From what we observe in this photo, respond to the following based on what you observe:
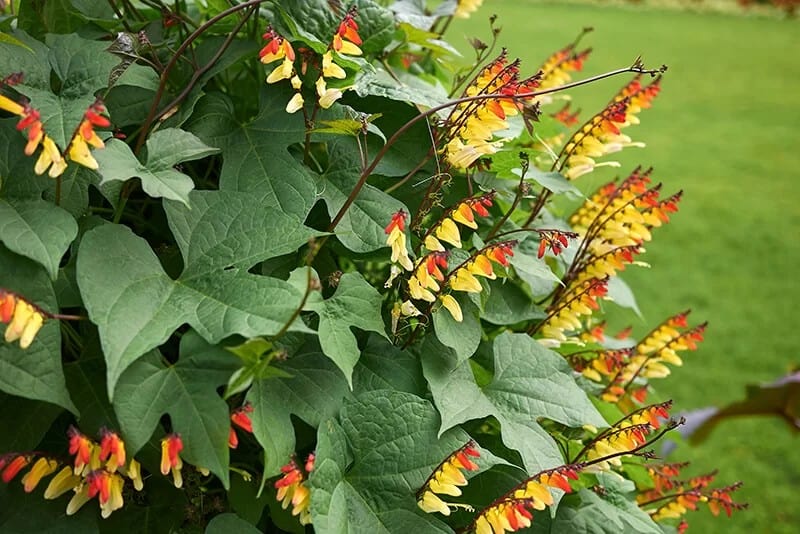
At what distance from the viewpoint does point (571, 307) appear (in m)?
1.05

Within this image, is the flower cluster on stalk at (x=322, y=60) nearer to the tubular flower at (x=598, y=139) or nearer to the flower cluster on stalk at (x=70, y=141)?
the flower cluster on stalk at (x=70, y=141)

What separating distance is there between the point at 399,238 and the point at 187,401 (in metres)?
0.25

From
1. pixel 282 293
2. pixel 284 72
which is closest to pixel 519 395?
pixel 282 293

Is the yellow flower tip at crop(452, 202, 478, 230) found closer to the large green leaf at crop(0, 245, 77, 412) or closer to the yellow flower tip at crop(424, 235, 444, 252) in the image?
the yellow flower tip at crop(424, 235, 444, 252)

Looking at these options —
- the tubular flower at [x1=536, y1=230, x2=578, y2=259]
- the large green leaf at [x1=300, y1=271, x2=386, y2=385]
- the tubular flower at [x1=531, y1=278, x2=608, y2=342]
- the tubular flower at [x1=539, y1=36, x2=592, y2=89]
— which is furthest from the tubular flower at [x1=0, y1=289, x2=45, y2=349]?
the tubular flower at [x1=539, y1=36, x2=592, y2=89]

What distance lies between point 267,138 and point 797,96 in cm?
809

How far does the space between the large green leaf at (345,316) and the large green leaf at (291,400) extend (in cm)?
3

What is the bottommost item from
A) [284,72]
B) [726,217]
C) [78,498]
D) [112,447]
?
[726,217]

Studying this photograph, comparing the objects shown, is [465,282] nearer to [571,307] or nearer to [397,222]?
[397,222]

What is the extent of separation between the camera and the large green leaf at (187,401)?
696mm

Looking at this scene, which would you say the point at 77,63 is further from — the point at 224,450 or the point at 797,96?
the point at 797,96

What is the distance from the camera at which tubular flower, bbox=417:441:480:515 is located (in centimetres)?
78

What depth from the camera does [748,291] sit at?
442 centimetres

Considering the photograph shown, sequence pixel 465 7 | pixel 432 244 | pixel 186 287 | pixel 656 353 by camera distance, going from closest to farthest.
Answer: pixel 186 287
pixel 432 244
pixel 656 353
pixel 465 7
